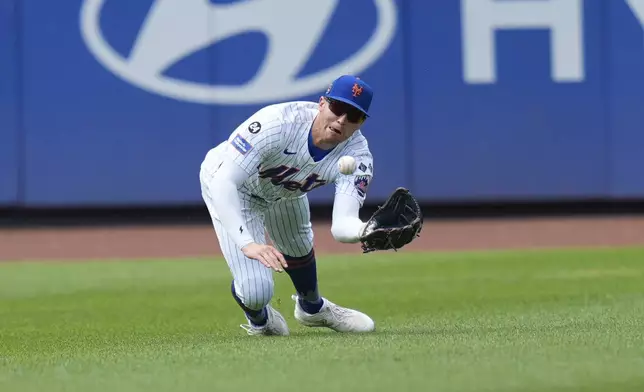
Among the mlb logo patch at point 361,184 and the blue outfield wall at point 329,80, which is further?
the blue outfield wall at point 329,80

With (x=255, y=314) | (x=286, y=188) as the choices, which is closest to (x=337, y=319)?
(x=255, y=314)

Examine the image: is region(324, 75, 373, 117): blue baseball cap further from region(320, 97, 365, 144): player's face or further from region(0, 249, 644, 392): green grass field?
region(0, 249, 644, 392): green grass field

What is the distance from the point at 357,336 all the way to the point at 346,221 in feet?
2.52

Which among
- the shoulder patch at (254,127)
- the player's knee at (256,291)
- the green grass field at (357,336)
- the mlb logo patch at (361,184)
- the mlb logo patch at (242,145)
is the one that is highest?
the shoulder patch at (254,127)

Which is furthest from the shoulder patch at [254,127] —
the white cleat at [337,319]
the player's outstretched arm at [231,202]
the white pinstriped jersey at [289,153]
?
the white cleat at [337,319]

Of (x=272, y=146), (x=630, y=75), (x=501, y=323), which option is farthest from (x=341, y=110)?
(x=630, y=75)

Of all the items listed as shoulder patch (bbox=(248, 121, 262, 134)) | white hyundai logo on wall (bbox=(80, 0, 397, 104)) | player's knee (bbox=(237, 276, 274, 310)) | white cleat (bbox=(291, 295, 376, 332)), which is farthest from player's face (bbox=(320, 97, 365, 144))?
white hyundai logo on wall (bbox=(80, 0, 397, 104))

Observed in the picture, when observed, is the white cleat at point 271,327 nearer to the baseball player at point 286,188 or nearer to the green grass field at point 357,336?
the baseball player at point 286,188

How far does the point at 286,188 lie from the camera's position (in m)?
7.08

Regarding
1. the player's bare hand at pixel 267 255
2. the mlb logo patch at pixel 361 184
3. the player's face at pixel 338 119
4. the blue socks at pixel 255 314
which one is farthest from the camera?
the blue socks at pixel 255 314

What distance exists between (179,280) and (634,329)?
19.3 feet

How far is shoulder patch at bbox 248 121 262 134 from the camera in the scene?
261 inches

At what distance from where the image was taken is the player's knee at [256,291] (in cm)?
688

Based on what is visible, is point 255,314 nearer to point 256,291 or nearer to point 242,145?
point 256,291
